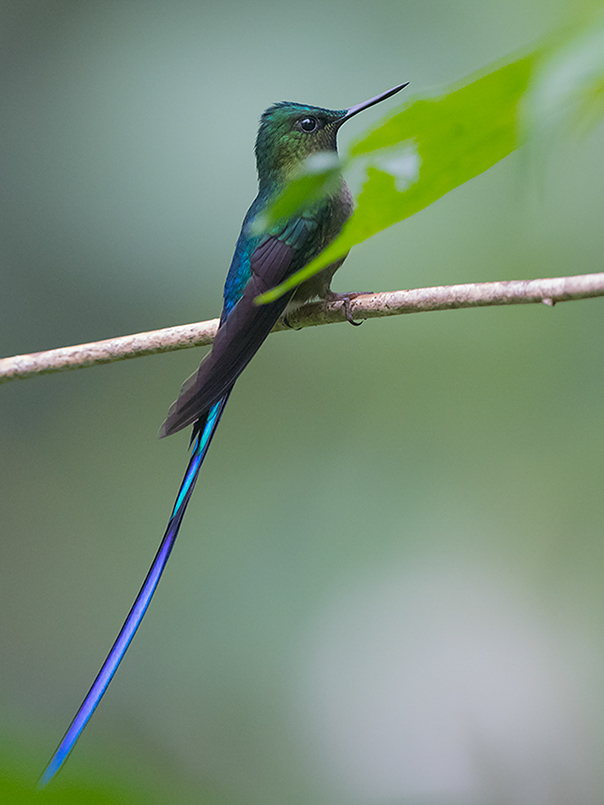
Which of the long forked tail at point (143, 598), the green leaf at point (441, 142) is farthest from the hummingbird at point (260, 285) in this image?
the green leaf at point (441, 142)

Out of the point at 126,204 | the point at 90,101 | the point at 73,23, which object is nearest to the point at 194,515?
the point at 126,204

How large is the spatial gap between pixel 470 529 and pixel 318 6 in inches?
93.2

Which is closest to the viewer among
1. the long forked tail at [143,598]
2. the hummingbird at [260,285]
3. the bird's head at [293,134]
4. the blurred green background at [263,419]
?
the long forked tail at [143,598]

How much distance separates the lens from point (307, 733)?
3.10m

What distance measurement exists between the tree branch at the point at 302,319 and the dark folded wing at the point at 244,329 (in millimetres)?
73

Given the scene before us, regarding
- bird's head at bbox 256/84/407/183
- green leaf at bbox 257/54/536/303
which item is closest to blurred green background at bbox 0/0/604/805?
bird's head at bbox 256/84/407/183

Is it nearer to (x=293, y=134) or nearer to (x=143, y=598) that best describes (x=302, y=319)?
(x=293, y=134)

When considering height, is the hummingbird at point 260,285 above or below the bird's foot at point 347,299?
above

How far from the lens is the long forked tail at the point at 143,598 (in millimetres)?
1010

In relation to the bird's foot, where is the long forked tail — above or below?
below

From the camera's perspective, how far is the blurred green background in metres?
3.12

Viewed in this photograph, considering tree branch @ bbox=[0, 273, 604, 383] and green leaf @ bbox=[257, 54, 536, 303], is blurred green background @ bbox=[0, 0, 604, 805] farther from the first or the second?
green leaf @ bbox=[257, 54, 536, 303]

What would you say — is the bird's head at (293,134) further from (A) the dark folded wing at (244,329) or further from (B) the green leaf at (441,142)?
(B) the green leaf at (441,142)

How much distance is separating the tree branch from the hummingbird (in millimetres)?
43
